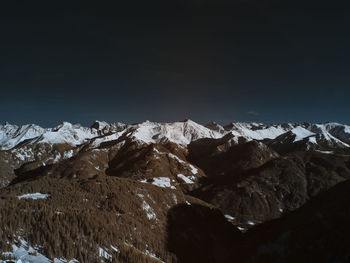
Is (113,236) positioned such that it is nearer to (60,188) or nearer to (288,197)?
(60,188)

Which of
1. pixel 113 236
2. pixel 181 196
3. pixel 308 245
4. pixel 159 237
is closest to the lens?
pixel 113 236

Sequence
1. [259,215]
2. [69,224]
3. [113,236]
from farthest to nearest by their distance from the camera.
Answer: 1. [259,215]
2. [113,236]
3. [69,224]

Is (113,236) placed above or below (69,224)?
below

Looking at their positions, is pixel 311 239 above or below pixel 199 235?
above

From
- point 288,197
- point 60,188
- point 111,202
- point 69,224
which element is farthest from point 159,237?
point 288,197

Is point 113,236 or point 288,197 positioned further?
point 288,197

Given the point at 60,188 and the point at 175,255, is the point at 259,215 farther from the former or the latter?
the point at 60,188

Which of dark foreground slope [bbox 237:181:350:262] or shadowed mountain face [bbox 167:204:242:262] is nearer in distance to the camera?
dark foreground slope [bbox 237:181:350:262]

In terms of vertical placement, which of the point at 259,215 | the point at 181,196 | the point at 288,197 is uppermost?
the point at 181,196

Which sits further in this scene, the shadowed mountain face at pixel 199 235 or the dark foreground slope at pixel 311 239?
the shadowed mountain face at pixel 199 235

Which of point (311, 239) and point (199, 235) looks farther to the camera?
point (199, 235)
